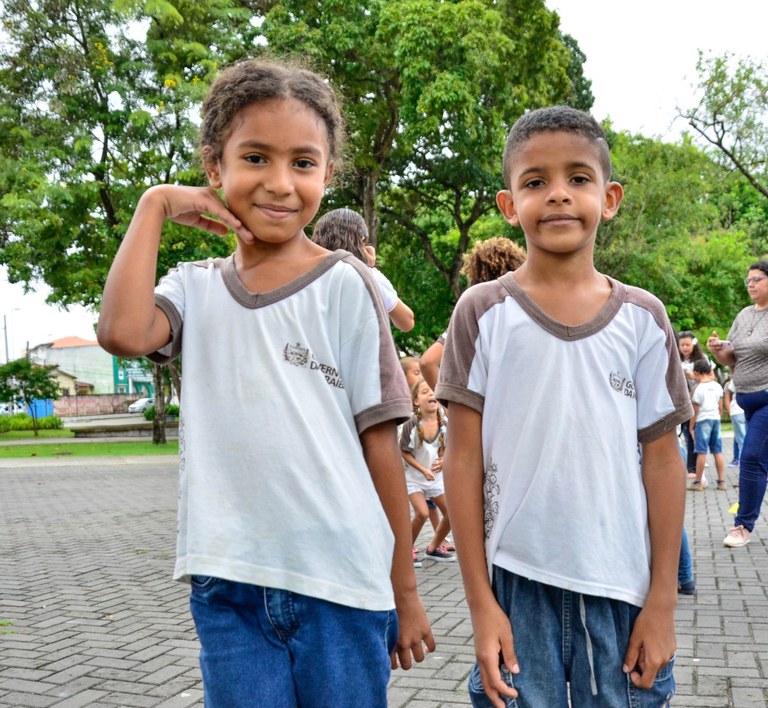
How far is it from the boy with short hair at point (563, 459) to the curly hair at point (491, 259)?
11.2 feet

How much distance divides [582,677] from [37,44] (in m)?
19.9

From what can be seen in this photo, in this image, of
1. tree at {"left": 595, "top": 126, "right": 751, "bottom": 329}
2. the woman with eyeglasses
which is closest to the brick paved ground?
the woman with eyeglasses

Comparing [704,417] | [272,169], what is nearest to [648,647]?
[272,169]

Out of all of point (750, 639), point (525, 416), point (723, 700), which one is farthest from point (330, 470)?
point (750, 639)

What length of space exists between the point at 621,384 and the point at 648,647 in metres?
0.56

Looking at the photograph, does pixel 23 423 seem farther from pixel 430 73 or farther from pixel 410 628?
pixel 410 628

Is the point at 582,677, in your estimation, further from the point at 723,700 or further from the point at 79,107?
the point at 79,107

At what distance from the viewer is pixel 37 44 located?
1914 centimetres

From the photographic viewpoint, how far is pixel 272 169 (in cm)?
203

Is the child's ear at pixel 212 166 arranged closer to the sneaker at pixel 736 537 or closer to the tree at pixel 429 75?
the sneaker at pixel 736 537

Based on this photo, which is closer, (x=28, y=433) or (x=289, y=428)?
(x=289, y=428)

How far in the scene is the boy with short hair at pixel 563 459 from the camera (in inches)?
78.4

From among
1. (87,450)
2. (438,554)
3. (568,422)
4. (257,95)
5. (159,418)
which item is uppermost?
(257,95)

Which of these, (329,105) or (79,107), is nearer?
(329,105)
